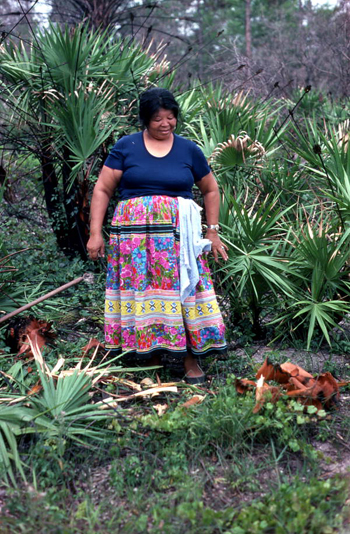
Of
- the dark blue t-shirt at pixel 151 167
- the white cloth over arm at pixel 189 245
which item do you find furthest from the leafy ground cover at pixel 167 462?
the dark blue t-shirt at pixel 151 167

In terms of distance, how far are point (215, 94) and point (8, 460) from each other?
5.22 meters

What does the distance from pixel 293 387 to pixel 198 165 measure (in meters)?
1.47

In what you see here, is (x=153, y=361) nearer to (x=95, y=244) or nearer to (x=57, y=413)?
(x=95, y=244)

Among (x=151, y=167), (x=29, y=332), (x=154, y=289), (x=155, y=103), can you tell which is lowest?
(x=29, y=332)

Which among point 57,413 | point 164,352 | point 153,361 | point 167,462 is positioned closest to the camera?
point 167,462

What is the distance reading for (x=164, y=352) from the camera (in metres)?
3.77

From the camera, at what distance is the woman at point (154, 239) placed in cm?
362

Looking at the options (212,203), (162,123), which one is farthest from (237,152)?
(162,123)

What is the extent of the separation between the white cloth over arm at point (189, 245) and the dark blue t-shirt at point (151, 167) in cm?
12

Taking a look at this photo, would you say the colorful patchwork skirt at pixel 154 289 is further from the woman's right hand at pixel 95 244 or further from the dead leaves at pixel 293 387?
the dead leaves at pixel 293 387

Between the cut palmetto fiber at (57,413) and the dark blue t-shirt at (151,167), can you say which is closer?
the cut palmetto fiber at (57,413)

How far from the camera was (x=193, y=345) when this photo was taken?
12.6 feet

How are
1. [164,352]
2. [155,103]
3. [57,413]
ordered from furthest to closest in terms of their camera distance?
[164,352]
[155,103]
[57,413]

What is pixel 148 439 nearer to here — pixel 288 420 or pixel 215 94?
pixel 288 420
